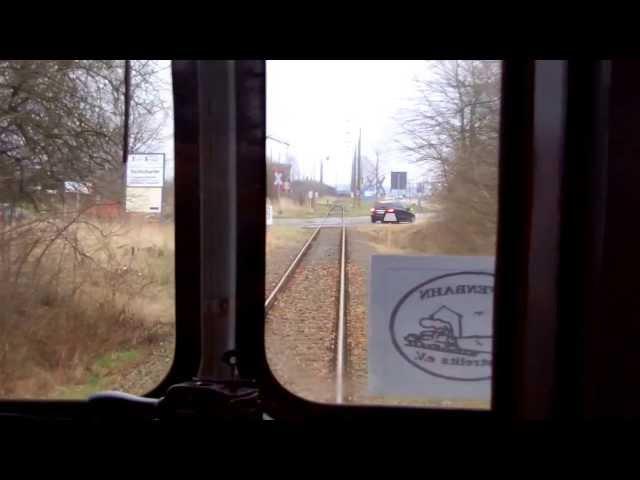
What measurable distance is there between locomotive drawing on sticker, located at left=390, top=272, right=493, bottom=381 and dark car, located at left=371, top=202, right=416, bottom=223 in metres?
0.30

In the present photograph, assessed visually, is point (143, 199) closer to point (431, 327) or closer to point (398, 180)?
point (398, 180)

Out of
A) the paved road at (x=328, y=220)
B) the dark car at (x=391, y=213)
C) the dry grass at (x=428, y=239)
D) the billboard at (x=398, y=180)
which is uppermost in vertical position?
the billboard at (x=398, y=180)

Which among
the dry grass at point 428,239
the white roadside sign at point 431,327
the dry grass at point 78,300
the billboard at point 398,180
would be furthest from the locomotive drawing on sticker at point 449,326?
the dry grass at point 78,300

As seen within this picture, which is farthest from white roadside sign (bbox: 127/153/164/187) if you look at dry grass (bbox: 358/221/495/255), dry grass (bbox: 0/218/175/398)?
dry grass (bbox: 358/221/495/255)

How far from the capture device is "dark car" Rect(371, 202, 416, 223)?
286 cm

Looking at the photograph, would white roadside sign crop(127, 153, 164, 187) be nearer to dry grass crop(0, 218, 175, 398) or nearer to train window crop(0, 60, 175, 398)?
train window crop(0, 60, 175, 398)

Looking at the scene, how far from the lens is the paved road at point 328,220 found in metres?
2.87

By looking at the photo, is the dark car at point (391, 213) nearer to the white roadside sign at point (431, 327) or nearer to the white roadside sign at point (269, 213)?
the white roadside sign at point (431, 327)

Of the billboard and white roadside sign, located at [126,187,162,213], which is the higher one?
the billboard

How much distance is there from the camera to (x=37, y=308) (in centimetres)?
289

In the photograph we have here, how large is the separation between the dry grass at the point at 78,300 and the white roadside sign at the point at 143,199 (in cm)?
7

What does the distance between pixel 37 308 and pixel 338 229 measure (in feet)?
4.60

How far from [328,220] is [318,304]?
15.2 inches
